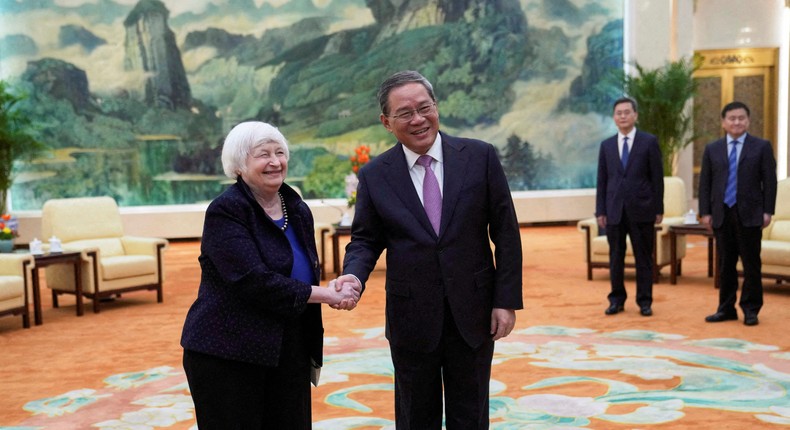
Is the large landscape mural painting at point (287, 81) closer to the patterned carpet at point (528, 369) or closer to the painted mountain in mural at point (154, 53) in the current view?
the painted mountain in mural at point (154, 53)

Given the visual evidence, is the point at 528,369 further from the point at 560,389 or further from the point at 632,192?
the point at 632,192

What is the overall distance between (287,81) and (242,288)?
12116 mm

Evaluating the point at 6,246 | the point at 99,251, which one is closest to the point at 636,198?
the point at 99,251

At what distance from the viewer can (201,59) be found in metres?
14.0

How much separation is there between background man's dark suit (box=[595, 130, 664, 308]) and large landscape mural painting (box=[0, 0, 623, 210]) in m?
7.78

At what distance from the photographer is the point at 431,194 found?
2811 mm

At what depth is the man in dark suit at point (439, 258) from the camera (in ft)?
9.02

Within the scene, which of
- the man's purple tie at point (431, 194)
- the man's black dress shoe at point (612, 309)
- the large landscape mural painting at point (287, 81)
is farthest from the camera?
the large landscape mural painting at point (287, 81)

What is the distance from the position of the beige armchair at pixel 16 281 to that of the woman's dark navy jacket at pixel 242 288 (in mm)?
5222

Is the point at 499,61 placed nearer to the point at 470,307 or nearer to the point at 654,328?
the point at 654,328

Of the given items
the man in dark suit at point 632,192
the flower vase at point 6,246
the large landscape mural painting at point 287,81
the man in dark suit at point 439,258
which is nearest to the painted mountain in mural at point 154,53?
the large landscape mural painting at point 287,81

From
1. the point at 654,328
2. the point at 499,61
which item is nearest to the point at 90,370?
the point at 654,328

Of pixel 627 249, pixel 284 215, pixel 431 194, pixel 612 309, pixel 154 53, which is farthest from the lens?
pixel 154 53

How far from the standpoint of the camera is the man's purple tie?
279 centimetres
